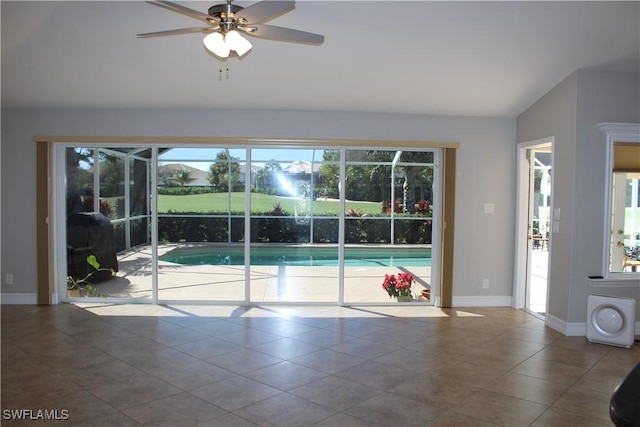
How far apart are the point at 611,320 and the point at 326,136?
356 cm

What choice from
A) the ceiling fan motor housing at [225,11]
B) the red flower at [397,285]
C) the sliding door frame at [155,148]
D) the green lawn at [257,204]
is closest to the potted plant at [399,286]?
the red flower at [397,285]

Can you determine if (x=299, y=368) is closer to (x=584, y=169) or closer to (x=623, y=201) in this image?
(x=584, y=169)

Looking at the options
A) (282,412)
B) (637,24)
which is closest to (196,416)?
(282,412)

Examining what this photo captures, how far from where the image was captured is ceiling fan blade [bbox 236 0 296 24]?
8.56 feet

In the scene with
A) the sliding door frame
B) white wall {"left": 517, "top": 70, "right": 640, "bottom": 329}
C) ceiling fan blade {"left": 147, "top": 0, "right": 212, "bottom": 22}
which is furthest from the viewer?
the sliding door frame

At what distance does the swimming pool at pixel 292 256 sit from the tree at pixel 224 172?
79 cm

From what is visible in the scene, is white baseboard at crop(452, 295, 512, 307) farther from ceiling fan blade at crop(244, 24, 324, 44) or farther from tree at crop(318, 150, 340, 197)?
ceiling fan blade at crop(244, 24, 324, 44)

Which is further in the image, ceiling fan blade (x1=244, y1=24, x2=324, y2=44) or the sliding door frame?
the sliding door frame

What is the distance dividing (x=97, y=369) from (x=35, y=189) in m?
3.01

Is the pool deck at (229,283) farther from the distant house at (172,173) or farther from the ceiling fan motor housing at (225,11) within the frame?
the ceiling fan motor housing at (225,11)

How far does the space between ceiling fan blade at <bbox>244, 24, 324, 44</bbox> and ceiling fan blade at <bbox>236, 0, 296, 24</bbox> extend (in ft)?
0.35

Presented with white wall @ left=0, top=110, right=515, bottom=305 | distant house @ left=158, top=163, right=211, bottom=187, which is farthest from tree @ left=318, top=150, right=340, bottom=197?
distant house @ left=158, top=163, right=211, bottom=187

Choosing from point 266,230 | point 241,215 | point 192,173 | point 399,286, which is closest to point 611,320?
point 399,286

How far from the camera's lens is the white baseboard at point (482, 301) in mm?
6004
